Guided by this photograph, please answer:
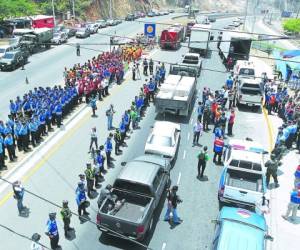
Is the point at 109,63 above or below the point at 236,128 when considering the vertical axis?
above

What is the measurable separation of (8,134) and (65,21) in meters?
53.7

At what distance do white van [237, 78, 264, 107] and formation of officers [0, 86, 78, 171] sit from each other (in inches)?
480

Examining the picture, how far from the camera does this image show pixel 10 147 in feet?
58.6

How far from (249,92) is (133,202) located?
55.7 ft

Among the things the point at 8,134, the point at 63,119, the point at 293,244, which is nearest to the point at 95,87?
the point at 63,119

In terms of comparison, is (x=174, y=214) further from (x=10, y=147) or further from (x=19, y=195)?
(x=10, y=147)

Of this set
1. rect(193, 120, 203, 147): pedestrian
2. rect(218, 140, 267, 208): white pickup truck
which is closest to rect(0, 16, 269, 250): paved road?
rect(193, 120, 203, 147): pedestrian

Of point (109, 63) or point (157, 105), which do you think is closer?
point (157, 105)

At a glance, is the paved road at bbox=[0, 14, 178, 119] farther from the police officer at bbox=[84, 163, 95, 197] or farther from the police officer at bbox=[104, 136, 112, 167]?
the police officer at bbox=[84, 163, 95, 197]

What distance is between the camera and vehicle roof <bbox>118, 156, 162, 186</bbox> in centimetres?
1375

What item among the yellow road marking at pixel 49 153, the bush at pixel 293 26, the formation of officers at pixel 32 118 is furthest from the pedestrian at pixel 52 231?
the bush at pixel 293 26

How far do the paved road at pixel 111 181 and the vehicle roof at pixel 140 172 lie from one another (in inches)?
73.4

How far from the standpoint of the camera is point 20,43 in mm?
40625

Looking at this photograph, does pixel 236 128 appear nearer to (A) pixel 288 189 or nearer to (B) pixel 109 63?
(A) pixel 288 189
